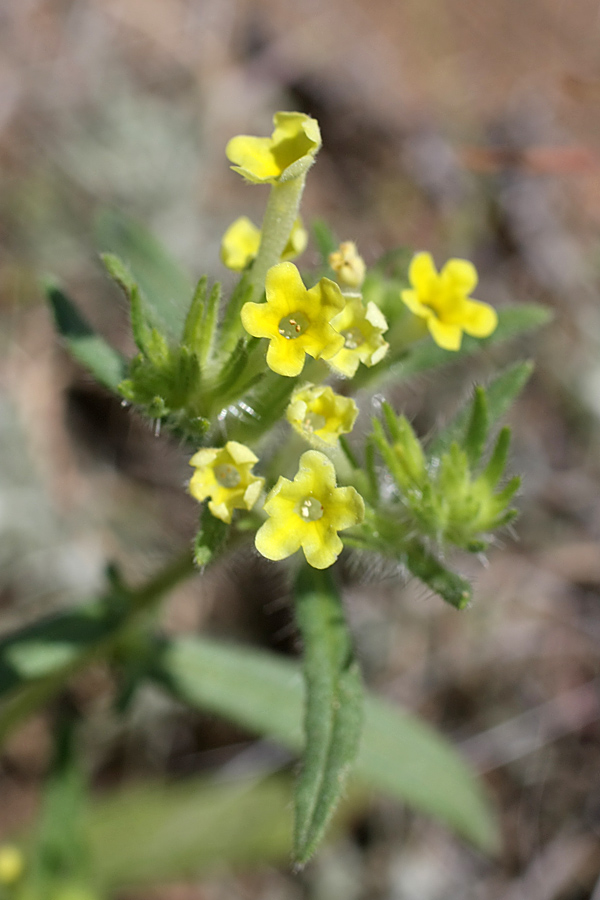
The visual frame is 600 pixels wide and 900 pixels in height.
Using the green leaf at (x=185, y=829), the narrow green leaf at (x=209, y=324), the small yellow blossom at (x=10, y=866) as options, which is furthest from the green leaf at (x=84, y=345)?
the green leaf at (x=185, y=829)

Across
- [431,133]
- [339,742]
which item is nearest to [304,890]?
[339,742]

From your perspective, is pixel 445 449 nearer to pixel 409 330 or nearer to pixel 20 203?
pixel 409 330

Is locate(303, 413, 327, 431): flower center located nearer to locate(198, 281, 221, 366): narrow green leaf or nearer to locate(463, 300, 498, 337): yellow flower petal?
locate(198, 281, 221, 366): narrow green leaf

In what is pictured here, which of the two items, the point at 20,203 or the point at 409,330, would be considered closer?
the point at 409,330

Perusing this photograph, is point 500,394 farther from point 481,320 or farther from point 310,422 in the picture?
point 310,422

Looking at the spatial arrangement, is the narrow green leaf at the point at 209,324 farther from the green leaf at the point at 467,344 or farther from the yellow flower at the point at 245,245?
the green leaf at the point at 467,344

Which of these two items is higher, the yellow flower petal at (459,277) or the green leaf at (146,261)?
the yellow flower petal at (459,277)
